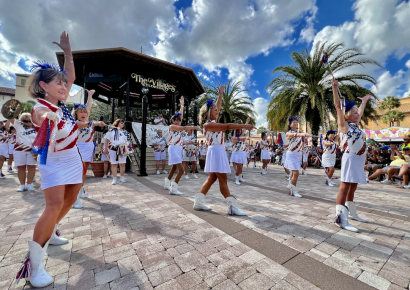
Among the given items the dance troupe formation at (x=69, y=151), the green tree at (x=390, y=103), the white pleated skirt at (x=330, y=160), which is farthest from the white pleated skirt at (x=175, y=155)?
the green tree at (x=390, y=103)

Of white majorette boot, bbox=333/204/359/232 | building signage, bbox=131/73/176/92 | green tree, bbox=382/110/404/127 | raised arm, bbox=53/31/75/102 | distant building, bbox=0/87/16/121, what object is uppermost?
distant building, bbox=0/87/16/121

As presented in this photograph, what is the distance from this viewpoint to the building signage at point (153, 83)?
39.5ft

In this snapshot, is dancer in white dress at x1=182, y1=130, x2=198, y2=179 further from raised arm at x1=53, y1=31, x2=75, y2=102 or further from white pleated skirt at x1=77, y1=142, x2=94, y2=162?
raised arm at x1=53, y1=31, x2=75, y2=102

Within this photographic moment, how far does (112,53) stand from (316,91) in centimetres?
1380

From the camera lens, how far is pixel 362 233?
279 cm

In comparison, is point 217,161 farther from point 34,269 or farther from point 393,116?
point 393,116

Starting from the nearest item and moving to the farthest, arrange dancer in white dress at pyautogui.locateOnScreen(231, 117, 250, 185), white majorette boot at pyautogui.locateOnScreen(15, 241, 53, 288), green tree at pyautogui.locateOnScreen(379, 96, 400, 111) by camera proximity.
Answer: white majorette boot at pyautogui.locateOnScreen(15, 241, 53, 288) < dancer in white dress at pyautogui.locateOnScreen(231, 117, 250, 185) < green tree at pyautogui.locateOnScreen(379, 96, 400, 111)

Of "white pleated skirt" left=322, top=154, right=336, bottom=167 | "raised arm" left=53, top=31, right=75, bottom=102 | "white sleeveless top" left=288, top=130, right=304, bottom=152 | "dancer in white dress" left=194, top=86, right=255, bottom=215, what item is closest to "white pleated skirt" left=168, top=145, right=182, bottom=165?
"dancer in white dress" left=194, top=86, right=255, bottom=215

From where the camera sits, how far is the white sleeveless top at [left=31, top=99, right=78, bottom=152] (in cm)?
179

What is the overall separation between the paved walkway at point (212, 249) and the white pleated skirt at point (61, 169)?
886 mm

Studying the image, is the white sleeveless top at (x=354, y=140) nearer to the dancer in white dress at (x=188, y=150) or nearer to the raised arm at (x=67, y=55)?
the raised arm at (x=67, y=55)

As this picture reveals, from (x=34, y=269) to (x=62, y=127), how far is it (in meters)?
1.30

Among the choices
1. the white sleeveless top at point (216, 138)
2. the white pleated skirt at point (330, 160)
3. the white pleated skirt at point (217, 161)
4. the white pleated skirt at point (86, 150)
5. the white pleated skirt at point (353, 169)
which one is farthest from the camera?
the white pleated skirt at point (330, 160)

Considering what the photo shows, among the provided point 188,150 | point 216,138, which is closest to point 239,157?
point 188,150
